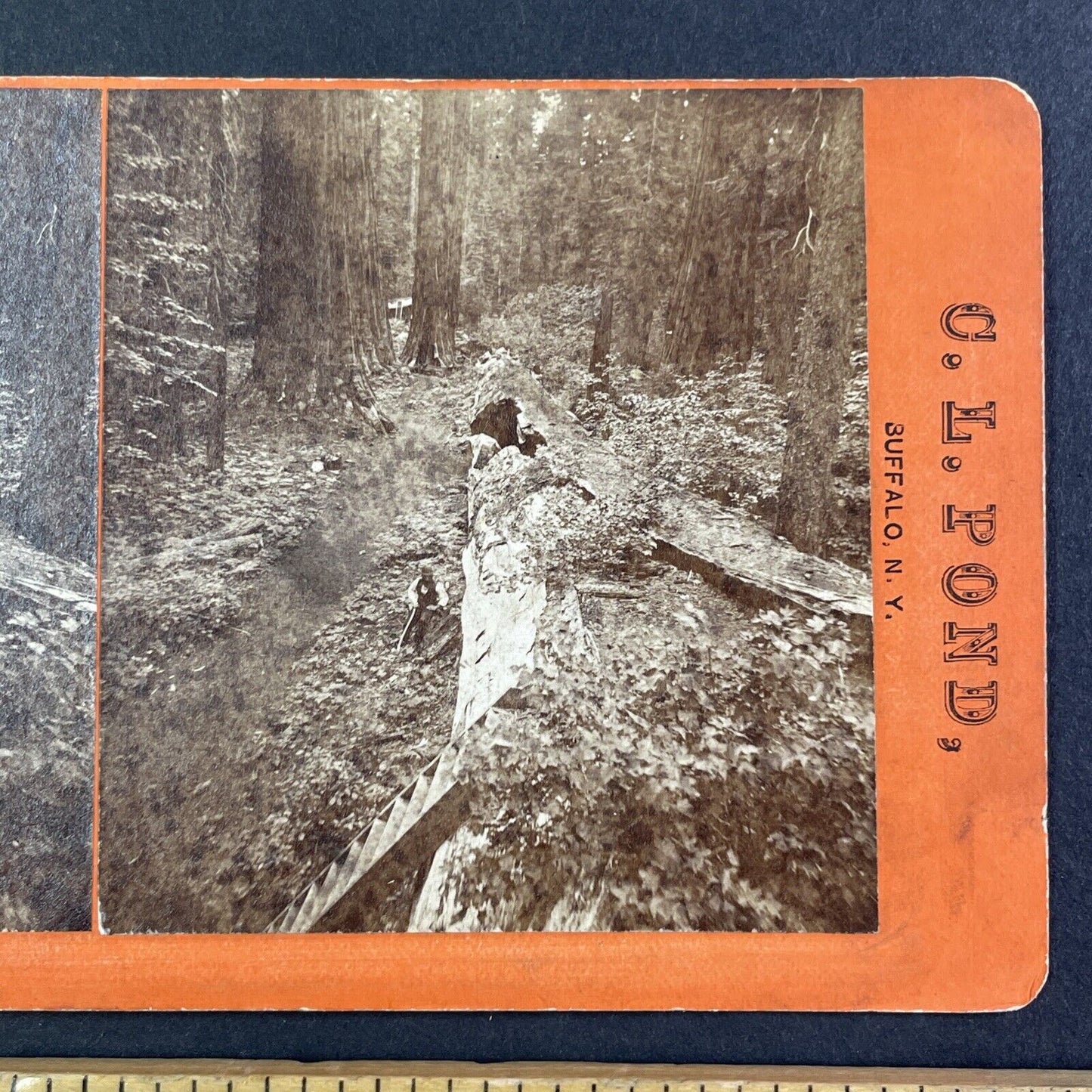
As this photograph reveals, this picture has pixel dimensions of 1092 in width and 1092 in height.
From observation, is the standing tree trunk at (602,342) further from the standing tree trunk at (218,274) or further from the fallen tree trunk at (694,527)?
the standing tree trunk at (218,274)

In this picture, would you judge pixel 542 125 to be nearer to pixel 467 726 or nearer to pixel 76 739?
pixel 467 726

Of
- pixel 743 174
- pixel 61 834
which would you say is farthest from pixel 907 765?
pixel 61 834

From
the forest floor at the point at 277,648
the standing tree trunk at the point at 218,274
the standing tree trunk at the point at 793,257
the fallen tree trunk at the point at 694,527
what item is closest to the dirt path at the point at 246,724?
the forest floor at the point at 277,648

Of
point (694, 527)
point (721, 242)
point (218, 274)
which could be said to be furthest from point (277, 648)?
point (721, 242)

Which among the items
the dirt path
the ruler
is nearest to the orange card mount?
the dirt path

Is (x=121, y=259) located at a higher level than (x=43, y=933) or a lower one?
higher
